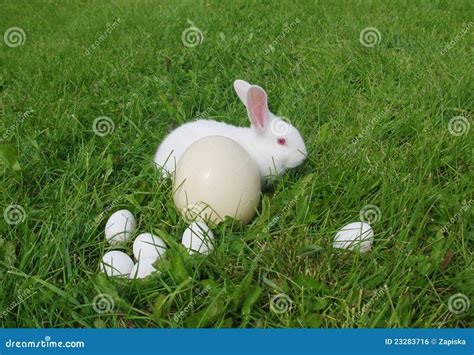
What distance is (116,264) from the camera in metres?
2.08

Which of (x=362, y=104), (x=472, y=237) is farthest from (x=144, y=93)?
(x=472, y=237)

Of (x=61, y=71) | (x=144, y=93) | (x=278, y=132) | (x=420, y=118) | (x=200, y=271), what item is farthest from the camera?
(x=61, y=71)

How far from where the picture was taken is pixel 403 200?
2404 mm

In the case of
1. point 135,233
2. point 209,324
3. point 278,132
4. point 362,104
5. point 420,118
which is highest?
point 362,104

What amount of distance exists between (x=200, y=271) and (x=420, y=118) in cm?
193

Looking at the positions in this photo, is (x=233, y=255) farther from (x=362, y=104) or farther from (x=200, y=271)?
(x=362, y=104)
